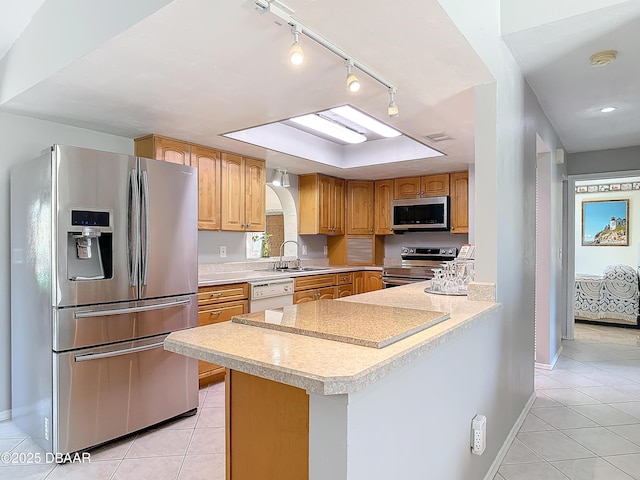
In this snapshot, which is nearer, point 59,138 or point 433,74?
point 433,74

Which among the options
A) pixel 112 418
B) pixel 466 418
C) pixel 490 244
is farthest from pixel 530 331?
pixel 112 418

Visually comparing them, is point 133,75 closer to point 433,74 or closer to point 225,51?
point 225,51

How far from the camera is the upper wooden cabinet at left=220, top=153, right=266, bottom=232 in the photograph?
3.82m

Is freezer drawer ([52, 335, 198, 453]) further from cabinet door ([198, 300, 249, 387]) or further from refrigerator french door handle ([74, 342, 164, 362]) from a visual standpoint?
cabinet door ([198, 300, 249, 387])

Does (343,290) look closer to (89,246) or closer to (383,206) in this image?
(383,206)

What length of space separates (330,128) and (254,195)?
103cm

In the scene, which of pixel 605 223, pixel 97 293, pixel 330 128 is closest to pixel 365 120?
pixel 330 128

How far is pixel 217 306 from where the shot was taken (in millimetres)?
3354

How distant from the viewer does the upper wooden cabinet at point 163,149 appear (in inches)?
128

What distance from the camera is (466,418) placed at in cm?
179

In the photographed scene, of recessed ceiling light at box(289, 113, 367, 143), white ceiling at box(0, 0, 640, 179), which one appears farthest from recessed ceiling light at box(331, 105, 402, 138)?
white ceiling at box(0, 0, 640, 179)

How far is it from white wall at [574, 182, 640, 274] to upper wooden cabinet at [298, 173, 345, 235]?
13.7 ft

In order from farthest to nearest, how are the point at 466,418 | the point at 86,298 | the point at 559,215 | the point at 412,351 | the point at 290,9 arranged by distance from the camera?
1. the point at 559,215
2. the point at 86,298
3. the point at 466,418
4. the point at 290,9
5. the point at 412,351

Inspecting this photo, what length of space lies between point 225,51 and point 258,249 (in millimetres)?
3949
